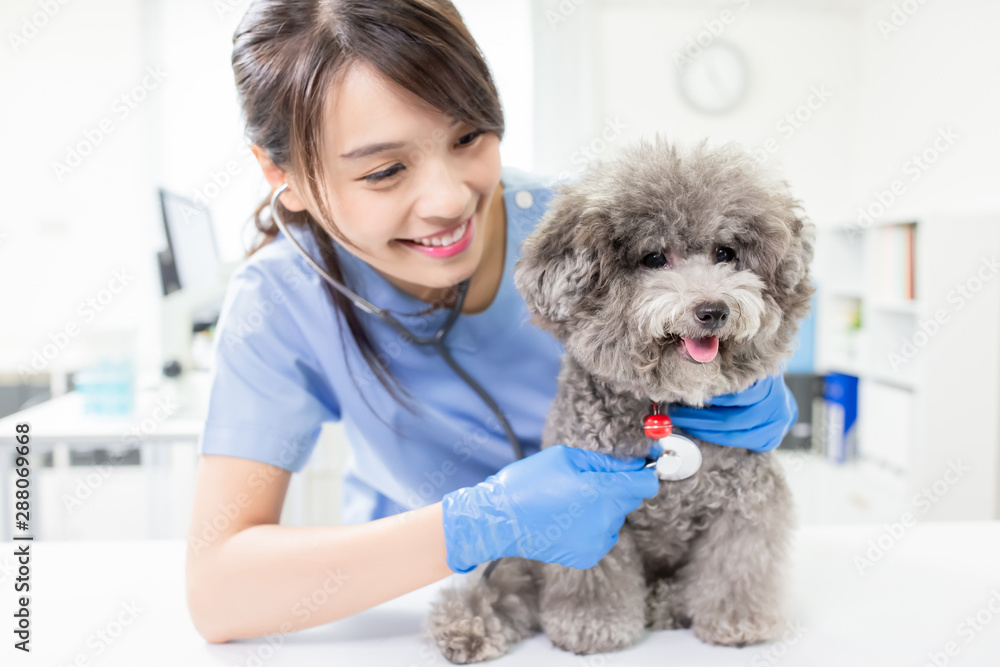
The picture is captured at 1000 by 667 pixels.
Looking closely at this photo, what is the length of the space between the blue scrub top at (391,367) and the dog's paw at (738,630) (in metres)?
0.43

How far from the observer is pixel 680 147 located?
0.87 metres

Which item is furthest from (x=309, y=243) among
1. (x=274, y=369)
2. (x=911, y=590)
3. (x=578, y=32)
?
(x=578, y=32)

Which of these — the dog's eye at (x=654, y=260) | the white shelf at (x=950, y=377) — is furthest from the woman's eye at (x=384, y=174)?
the white shelf at (x=950, y=377)

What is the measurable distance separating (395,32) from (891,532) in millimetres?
1258

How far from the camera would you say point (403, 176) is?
3.06 ft

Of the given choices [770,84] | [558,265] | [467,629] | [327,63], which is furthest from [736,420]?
[770,84]

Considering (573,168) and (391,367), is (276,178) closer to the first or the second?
(391,367)

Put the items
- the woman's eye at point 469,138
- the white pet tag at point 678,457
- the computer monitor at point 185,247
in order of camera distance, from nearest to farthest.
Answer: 1. the white pet tag at point 678,457
2. the woman's eye at point 469,138
3. the computer monitor at point 185,247

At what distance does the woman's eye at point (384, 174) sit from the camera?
922mm

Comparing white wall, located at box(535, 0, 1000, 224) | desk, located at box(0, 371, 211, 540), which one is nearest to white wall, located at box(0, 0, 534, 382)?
white wall, located at box(535, 0, 1000, 224)

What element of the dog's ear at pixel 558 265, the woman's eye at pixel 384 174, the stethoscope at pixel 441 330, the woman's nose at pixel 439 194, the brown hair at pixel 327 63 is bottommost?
the stethoscope at pixel 441 330

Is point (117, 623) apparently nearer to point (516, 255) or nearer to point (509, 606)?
point (509, 606)

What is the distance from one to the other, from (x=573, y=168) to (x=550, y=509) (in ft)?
6.29

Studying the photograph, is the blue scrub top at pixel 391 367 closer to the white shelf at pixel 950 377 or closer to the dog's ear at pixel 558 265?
the dog's ear at pixel 558 265
